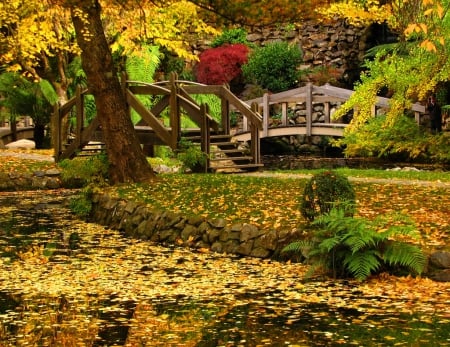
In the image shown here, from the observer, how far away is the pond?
7.89 metres

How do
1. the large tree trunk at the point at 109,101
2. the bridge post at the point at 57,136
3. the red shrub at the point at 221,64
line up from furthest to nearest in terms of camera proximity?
the red shrub at the point at 221,64
the bridge post at the point at 57,136
the large tree trunk at the point at 109,101

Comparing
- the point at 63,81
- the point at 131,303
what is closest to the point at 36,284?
the point at 131,303

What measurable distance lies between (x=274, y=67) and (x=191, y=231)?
21.6 metres

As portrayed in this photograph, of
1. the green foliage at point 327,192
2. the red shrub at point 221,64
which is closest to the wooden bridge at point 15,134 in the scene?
the red shrub at point 221,64

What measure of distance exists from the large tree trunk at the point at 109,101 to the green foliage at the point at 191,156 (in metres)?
2.15

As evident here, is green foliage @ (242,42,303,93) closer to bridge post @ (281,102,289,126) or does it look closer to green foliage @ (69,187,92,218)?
bridge post @ (281,102,289,126)

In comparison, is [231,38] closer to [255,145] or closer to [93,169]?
[255,145]

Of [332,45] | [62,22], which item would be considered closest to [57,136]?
[62,22]

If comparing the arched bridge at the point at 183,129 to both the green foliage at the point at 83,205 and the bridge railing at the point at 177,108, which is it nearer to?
the bridge railing at the point at 177,108

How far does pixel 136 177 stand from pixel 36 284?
22.5 feet

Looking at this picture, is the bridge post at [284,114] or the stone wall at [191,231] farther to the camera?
the bridge post at [284,114]

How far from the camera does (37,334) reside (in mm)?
8039

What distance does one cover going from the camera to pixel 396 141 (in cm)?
2450

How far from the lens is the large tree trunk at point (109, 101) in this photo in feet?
55.0
